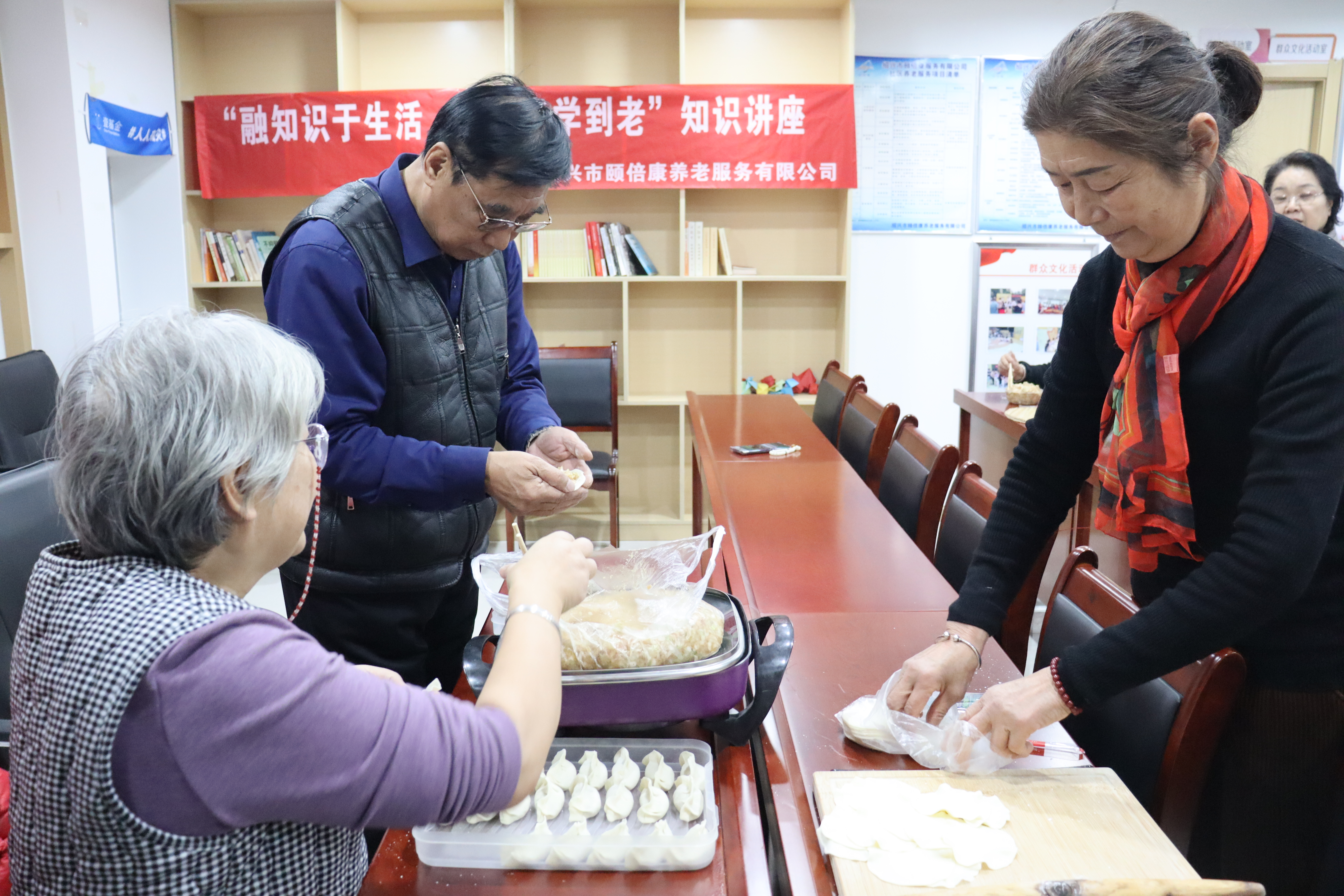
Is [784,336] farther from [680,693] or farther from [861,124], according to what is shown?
[680,693]

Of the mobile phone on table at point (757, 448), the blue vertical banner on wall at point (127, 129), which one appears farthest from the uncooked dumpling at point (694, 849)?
the blue vertical banner on wall at point (127, 129)

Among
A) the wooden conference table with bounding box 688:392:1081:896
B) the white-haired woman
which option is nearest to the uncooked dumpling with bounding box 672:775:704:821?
the wooden conference table with bounding box 688:392:1081:896

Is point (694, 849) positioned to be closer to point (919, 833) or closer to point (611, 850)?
point (611, 850)

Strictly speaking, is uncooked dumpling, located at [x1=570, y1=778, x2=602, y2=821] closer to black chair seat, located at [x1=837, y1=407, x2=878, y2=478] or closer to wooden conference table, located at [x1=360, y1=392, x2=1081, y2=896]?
wooden conference table, located at [x1=360, y1=392, x2=1081, y2=896]

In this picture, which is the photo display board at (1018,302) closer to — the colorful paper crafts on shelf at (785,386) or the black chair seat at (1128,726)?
the colorful paper crafts on shelf at (785,386)

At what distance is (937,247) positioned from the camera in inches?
203

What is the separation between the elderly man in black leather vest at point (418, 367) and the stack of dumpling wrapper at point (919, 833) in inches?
30.9

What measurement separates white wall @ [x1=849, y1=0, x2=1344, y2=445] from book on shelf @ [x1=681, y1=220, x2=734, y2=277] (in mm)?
776

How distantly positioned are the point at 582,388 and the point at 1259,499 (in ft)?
12.2

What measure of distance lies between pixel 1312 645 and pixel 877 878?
0.72 m

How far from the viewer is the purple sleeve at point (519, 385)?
1940 mm

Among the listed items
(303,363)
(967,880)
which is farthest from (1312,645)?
(303,363)

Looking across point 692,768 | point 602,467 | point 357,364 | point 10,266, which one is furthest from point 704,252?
point 692,768

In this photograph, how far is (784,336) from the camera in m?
5.12
